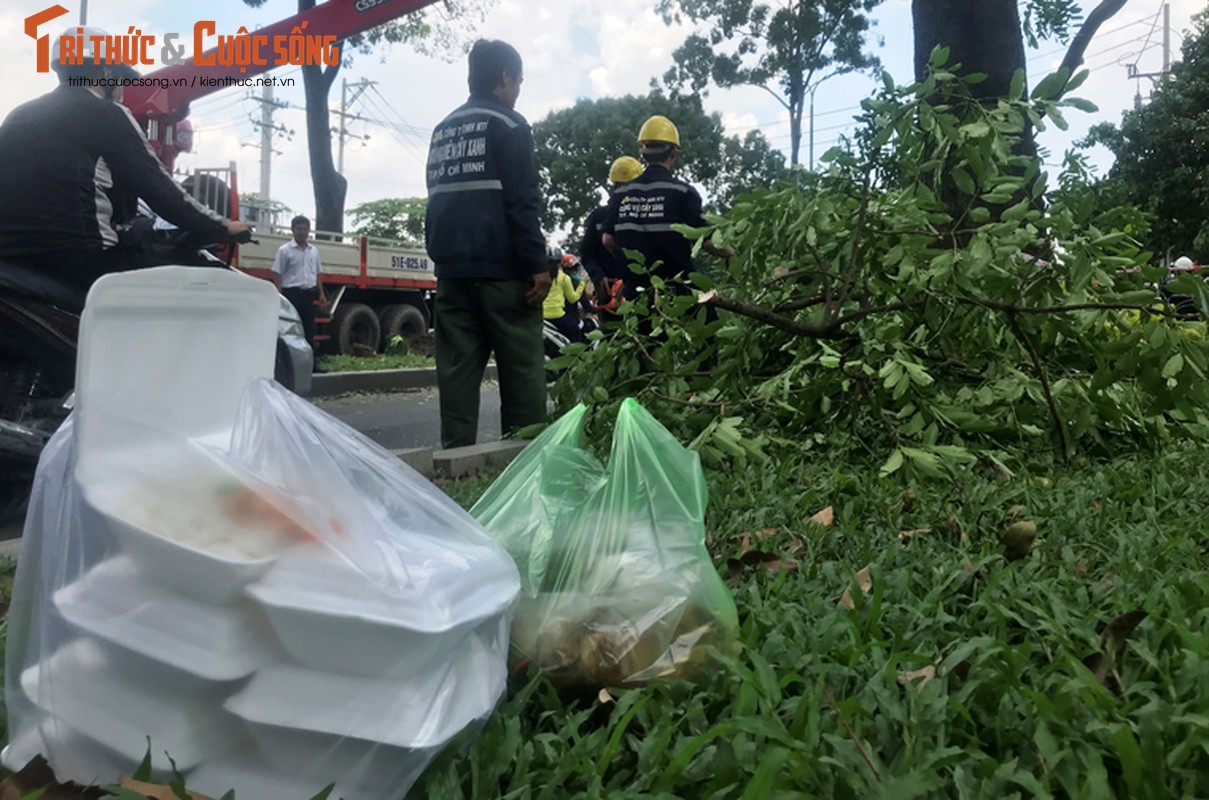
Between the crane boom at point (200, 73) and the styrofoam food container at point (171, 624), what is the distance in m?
10.0

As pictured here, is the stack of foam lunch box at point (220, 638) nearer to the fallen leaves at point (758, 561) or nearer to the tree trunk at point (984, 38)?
the fallen leaves at point (758, 561)

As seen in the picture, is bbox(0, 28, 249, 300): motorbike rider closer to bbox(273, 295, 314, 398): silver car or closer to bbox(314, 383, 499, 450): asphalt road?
bbox(273, 295, 314, 398): silver car

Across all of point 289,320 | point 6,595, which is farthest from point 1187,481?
→ point 289,320

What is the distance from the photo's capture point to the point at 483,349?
424 cm

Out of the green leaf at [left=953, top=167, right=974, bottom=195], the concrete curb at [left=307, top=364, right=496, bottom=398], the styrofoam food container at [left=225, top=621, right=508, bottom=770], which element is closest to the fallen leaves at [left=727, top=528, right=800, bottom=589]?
the styrofoam food container at [left=225, top=621, right=508, bottom=770]

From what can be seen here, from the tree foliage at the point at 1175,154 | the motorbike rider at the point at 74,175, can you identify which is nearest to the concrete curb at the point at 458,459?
the motorbike rider at the point at 74,175

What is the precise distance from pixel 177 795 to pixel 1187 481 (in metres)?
2.84

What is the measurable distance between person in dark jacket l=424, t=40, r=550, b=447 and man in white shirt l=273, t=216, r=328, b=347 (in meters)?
7.85

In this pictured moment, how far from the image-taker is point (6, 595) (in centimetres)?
223

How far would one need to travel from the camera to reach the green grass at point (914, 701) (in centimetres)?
127

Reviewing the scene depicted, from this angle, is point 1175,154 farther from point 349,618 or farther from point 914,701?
point 349,618

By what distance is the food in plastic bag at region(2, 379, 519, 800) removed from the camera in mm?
1142

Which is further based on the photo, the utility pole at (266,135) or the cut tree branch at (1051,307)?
the utility pole at (266,135)

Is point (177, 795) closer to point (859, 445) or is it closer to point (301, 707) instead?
point (301, 707)
